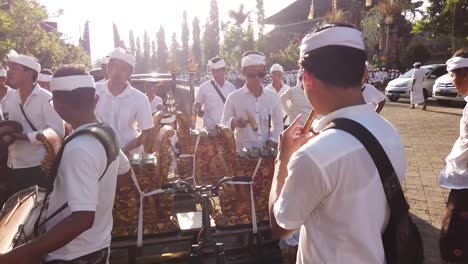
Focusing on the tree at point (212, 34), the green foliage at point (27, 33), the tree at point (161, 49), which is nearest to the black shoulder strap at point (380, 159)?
the green foliage at point (27, 33)

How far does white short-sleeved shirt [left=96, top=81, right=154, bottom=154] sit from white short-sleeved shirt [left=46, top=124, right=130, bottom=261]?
2517mm

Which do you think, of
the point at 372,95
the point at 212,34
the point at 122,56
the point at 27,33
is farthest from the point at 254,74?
the point at 212,34

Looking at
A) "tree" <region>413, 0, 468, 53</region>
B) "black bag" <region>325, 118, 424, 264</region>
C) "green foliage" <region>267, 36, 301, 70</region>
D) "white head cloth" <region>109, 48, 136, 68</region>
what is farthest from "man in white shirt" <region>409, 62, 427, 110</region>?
"black bag" <region>325, 118, 424, 264</region>

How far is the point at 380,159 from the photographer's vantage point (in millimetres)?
1421

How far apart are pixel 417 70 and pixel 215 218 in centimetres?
1545

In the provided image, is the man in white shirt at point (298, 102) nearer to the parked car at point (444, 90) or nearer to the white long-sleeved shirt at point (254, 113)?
the white long-sleeved shirt at point (254, 113)

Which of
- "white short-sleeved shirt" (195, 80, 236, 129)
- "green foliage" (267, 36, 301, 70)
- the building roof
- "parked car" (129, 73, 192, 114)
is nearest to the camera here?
"white short-sleeved shirt" (195, 80, 236, 129)

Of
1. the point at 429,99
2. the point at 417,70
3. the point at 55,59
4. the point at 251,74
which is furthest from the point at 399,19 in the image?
the point at 251,74

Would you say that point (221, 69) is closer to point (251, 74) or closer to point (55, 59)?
point (251, 74)

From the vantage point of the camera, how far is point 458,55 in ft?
10.6

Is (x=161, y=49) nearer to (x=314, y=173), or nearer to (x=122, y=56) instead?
(x=122, y=56)

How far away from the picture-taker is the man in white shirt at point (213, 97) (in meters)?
6.23

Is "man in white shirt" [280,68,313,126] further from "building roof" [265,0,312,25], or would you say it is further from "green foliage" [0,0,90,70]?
"building roof" [265,0,312,25]

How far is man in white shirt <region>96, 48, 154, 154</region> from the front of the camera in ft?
15.1
